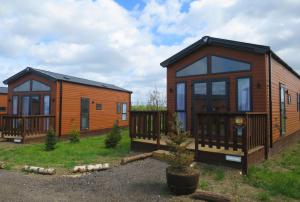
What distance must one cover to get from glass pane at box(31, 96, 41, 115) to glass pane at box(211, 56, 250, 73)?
930cm

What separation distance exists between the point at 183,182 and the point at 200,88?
17.0 ft

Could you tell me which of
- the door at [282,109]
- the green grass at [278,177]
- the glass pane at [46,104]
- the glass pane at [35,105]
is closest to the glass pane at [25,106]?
the glass pane at [35,105]

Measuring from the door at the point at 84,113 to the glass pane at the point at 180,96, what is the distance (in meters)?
6.76

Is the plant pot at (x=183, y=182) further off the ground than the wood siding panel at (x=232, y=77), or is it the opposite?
the wood siding panel at (x=232, y=77)

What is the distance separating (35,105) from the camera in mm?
13094

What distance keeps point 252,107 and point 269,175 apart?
2.88 meters

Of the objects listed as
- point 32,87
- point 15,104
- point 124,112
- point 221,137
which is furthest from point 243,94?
point 15,104

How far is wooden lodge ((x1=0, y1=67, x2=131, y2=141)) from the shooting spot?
11.5 m

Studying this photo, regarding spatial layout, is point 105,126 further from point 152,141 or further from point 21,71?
point 152,141

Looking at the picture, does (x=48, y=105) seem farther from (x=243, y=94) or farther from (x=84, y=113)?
(x=243, y=94)

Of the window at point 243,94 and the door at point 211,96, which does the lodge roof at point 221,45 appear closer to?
the window at point 243,94

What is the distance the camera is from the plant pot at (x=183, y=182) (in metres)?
4.22

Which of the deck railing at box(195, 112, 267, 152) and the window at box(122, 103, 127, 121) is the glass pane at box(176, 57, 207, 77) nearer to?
the deck railing at box(195, 112, 267, 152)

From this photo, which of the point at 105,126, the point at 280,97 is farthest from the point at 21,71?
the point at 280,97
